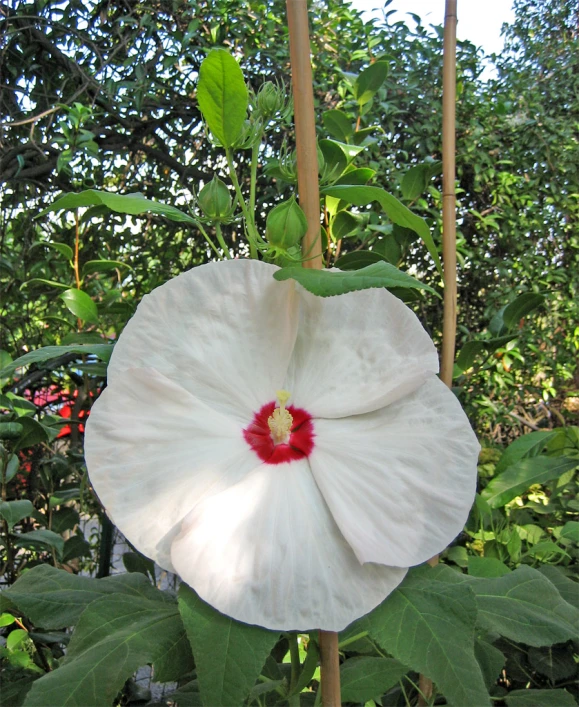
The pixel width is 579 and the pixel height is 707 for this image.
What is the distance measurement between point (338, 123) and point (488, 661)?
68 centimetres

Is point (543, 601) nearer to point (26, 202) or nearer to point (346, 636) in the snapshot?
point (346, 636)

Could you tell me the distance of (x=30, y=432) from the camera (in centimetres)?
100

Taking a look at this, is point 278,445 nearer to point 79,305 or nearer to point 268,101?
point 268,101

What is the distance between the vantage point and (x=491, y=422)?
88.5 inches

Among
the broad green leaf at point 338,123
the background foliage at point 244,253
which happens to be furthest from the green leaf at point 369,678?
the broad green leaf at point 338,123

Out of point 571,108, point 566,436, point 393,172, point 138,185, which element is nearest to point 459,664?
point 566,436

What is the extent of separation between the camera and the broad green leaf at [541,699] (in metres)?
0.74

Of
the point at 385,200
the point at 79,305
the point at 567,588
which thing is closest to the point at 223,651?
the point at 385,200

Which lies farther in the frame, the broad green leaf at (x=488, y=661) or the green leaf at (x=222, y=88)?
the broad green leaf at (x=488, y=661)

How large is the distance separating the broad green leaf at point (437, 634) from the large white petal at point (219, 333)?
0.20 metres

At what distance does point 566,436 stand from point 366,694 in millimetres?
747

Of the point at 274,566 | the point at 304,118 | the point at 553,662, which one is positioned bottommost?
the point at 553,662

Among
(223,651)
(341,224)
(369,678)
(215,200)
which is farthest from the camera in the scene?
(341,224)

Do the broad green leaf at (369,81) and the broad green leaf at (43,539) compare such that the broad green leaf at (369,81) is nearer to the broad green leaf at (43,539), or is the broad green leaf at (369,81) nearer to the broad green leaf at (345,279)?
the broad green leaf at (345,279)
